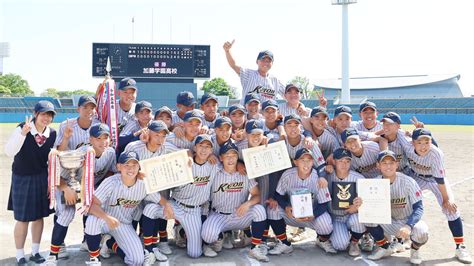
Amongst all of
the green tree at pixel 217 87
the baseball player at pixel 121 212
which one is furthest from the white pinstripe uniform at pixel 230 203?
the green tree at pixel 217 87

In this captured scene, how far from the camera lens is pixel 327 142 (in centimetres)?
573

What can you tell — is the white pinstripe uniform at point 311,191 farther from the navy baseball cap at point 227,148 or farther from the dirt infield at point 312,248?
the navy baseball cap at point 227,148

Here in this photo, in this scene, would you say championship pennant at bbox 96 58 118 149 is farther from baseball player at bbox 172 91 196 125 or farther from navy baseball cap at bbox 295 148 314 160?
navy baseball cap at bbox 295 148 314 160

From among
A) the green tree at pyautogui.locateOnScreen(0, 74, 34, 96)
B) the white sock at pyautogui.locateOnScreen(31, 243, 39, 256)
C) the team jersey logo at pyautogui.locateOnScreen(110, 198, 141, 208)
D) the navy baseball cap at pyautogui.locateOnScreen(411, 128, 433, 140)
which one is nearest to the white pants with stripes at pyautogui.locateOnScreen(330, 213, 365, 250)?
the navy baseball cap at pyautogui.locateOnScreen(411, 128, 433, 140)

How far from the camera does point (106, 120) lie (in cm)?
540

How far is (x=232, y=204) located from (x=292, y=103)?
1.95 metres

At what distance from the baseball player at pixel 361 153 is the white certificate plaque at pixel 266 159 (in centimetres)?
82

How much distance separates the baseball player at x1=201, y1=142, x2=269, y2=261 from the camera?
5012 millimetres

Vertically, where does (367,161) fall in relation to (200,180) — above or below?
above

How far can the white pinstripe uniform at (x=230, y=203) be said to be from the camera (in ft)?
16.6

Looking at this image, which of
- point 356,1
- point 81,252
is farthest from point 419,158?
point 356,1

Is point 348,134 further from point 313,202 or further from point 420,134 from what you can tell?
point 313,202

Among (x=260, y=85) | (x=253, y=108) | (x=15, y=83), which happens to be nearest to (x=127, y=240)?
(x=253, y=108)

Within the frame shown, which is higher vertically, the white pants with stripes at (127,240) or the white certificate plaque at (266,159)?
the white certificate plaque at (266,159)
